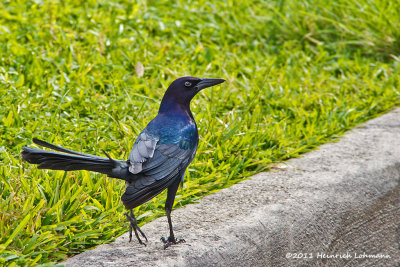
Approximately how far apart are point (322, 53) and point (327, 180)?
2.32 m

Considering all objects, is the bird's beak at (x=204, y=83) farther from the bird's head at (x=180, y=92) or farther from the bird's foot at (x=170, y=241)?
the bird's foot at (x=170, y=241)

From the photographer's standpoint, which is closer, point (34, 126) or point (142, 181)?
point (142, 181)

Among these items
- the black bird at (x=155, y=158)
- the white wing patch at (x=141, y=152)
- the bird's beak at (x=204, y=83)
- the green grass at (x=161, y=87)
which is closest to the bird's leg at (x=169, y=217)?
the black bird at (x=155, y=158)

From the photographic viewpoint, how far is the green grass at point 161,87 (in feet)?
8.25

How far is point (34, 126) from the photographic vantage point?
329 cm

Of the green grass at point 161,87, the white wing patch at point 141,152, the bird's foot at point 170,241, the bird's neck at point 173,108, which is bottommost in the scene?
the bird's foot at point 170,241

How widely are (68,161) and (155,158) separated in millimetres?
378


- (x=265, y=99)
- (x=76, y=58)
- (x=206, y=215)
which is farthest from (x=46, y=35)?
(x=206, y=215)

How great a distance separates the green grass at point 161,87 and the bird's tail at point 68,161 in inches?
13.5

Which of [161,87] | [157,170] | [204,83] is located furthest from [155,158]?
[161,87]

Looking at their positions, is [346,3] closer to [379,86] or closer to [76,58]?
[379,86]

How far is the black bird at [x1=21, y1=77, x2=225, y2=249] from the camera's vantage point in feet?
6.81

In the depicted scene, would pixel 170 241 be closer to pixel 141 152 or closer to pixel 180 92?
pixel 141 152

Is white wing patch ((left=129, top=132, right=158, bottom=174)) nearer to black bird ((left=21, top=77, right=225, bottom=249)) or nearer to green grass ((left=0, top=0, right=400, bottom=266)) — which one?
black bird ((left=21, top=77, right=225, bottom=249))
